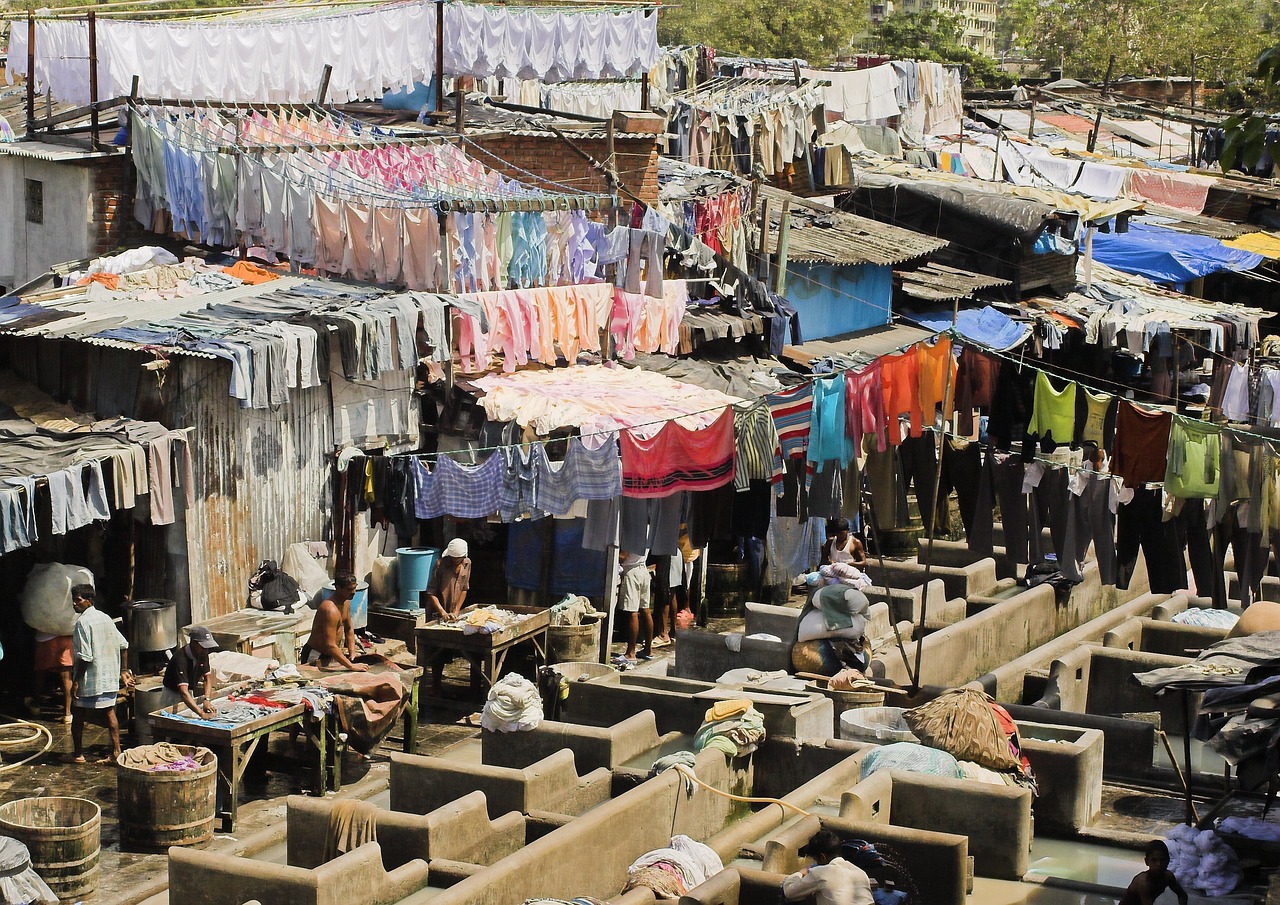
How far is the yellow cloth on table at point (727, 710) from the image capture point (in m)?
13.0

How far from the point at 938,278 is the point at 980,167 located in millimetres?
10237

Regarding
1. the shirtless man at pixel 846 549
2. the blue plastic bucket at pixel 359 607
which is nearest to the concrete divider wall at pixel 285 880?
the blue plastic bucket at pixel 359 607

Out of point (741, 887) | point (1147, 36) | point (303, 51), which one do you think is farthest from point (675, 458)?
point (1147, 36)

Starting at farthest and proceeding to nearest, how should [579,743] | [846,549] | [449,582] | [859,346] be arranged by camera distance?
[859,346] → [846,549] → [449,582] → [579,743]

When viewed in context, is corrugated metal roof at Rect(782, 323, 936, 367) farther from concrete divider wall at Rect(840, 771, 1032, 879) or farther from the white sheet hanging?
concrete divider wall at Rect(840, 771, 1032, 879)

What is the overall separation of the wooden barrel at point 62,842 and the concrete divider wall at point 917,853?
445 cm

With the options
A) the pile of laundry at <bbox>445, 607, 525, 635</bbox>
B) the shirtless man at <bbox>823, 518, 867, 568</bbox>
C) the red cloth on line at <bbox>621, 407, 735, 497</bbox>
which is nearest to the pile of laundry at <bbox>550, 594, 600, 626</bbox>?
the pile of laundry at <bbox>445, 607, 525, 635</bbox>

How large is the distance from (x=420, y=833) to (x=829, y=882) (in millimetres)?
2738

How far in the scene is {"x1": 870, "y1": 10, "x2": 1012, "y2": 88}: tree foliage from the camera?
60469 mm

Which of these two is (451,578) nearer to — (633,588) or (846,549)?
(633,588)

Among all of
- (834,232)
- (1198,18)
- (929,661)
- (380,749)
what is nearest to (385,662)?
(380,749)

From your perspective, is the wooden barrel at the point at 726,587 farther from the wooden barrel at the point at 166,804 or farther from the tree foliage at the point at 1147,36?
the tree foliage at the point at 1147,36

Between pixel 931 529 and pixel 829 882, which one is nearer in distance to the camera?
Result: pixel 829 882

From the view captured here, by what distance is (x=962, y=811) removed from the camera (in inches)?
459
